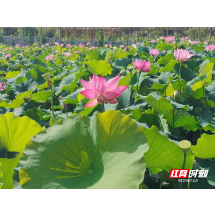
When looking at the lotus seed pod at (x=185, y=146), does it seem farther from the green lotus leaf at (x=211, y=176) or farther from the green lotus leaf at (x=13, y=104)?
the green lotus leaf at (x=13, y=104)

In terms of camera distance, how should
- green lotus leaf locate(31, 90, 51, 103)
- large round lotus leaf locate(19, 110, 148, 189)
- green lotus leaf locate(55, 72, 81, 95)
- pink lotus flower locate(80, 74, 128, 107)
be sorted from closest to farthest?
large round lotus leaf locate(19, 110, 148, 189) → pink lotus flower locate(80, 74, 128, 107) → green lotus leaf locate(31, 90, 51, 103) → green lotus leaf locate(55, 72, 81, 95)

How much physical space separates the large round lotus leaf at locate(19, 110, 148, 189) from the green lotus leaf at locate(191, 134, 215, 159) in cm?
22

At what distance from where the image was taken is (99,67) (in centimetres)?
192

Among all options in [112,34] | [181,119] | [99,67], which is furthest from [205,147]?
[112,34]

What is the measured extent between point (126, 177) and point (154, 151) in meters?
0.16

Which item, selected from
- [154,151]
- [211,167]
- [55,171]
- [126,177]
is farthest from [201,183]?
[55,171]

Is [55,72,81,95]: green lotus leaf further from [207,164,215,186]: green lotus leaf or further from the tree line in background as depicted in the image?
the tree line in background

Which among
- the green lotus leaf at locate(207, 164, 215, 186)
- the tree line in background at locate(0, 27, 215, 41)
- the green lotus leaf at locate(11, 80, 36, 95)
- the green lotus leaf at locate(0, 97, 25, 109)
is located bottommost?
the tree line in background at locate(0, 27, 215, 41)

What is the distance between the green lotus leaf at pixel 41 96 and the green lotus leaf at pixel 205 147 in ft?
3.08

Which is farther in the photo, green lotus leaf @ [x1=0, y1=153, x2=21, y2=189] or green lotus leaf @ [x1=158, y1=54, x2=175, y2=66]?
green lotus leaf @ [x1=158, y1=54, x2=175, y2=66]

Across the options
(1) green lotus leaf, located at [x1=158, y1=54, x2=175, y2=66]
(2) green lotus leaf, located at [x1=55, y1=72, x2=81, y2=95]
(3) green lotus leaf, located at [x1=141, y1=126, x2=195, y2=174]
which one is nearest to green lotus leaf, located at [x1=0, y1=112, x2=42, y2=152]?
(3) green lotus leaf, located at [x1=141, y1=126, x2=195, y2=174]

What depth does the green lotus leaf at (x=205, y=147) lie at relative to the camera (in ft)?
2.53

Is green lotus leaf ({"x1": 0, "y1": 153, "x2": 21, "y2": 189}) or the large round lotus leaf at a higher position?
the large round lotus leaf

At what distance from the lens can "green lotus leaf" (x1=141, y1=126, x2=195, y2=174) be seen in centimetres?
73
